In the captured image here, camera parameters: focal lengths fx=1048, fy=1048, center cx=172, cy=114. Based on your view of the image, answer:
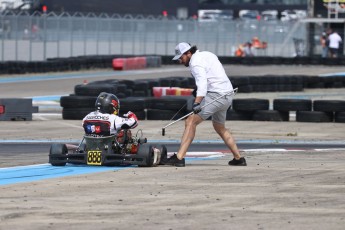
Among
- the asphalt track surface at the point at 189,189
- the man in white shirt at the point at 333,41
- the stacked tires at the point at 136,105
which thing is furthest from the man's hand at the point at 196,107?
the man in white shirt at the point at 333,41

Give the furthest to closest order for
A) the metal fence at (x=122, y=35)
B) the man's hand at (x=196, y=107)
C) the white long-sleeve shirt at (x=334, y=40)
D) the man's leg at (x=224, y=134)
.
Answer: the white long-sleeve shirt at (x=334, y=40)
the metal fence at (x=122, y=35)
the man's leg at (x=224, y=134)
the man's hand at (x=196, y=107)

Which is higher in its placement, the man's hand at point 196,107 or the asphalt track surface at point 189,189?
the man's hand at point 196,107

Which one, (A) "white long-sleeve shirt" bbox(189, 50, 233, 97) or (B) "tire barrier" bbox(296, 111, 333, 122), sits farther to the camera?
(B) "tire barrier" bbox(296, 111, 333, 122)

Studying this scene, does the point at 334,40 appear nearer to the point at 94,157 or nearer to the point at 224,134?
the point at 224,134

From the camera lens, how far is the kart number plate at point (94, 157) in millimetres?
12867

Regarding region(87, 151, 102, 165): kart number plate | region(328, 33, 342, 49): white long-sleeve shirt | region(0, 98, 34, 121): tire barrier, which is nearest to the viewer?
region(87, 151, 102, 165): kart number plate

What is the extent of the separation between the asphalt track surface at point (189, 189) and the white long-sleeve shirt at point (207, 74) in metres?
0.99

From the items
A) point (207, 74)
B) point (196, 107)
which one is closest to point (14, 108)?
point (207, 74)

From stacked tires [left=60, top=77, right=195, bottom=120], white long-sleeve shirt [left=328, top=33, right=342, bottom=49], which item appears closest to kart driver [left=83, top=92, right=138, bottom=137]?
stacked tires [left=60, top=77, right=195, bottom=120]

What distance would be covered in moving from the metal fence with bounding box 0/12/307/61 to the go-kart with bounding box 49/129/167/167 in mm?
27840

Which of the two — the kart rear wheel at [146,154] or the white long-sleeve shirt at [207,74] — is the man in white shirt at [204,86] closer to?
the white long-sleeve shirt at [207,74]

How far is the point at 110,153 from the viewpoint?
42.3ft

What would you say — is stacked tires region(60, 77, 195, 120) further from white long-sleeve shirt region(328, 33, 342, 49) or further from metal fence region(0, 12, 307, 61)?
white long-sleeve shirt region(328, 33, 342, 49)

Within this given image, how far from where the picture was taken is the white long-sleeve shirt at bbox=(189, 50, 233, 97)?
1258 centimetres
